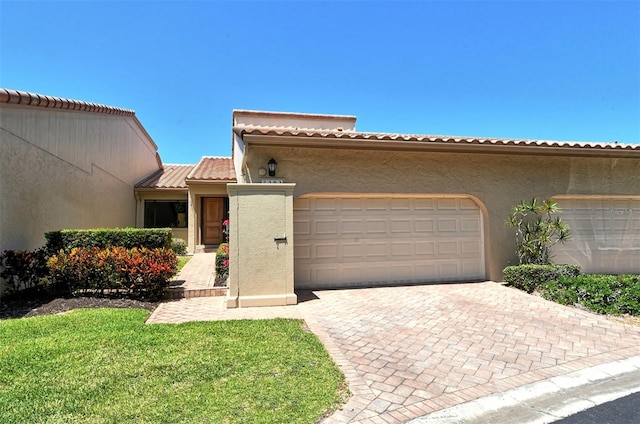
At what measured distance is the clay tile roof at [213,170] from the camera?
16708 mm

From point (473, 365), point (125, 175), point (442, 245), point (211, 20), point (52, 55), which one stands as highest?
point (211, 20)

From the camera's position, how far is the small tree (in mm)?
9359

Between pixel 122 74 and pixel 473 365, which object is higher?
pixel 122 74

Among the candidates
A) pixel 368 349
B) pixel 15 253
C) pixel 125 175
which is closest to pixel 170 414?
pixel 368 349

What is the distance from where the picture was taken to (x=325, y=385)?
3664mm

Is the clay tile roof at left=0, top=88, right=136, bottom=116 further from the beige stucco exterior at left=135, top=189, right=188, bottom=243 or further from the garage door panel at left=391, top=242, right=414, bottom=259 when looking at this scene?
the garage door panel at left=391, top=242, right=414, bottom=259

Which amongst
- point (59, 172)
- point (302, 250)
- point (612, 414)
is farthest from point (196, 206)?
point (612, 414)

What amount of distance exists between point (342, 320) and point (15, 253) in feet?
25.5

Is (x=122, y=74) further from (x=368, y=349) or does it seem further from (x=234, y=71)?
(x=368, y=349)

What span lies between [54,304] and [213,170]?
12.2 meters

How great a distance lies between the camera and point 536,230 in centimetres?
957

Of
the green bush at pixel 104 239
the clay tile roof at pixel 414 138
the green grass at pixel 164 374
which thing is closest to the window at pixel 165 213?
the green bush at pixel 104 239

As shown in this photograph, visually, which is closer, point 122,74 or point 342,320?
point 342,320

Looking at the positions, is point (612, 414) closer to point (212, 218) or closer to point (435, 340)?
point (435, 340)
